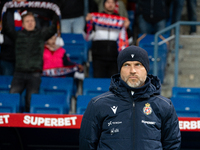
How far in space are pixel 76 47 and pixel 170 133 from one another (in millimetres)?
5081

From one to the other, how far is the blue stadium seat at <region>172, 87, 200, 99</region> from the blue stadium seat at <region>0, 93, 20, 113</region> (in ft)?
8.12

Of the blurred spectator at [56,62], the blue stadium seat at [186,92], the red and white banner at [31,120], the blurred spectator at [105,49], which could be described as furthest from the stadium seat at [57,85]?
the blue stadium seat at [186,92]

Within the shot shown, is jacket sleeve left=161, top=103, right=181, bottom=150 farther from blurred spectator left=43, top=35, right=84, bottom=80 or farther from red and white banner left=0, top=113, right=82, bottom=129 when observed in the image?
blurred spectator left=43, top=35, right=84, bottom=80

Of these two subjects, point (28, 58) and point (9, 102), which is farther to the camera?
point (28, 58)

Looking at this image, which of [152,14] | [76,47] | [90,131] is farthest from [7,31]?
[90,131]

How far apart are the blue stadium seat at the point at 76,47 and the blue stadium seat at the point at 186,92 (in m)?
2.22

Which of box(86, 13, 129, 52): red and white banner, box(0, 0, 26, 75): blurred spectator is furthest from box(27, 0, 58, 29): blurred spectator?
box(86, 13, 129, 52): red and white banner

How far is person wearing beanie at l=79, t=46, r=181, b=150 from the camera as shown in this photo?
2.20 m

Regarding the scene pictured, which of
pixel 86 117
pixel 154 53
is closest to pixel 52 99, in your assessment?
pixel 154 53

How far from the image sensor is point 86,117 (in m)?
2.33

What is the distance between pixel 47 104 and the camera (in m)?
5.27

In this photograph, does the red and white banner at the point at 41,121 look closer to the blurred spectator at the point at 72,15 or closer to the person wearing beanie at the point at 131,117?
the person wearing beanie at the point at 131,117

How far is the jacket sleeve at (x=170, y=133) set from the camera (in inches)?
89.1

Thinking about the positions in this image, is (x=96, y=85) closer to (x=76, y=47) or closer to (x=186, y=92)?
(x=186, y=92)
